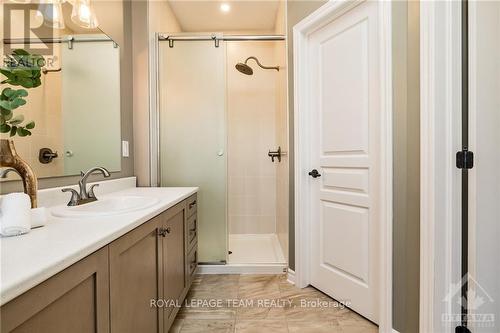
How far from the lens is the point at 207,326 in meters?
1.52

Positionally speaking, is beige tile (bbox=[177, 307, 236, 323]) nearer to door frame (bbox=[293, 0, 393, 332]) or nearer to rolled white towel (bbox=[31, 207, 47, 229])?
door frame (bbox=[293, 0, 393, 332])

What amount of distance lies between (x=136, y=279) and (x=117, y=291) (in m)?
0.13

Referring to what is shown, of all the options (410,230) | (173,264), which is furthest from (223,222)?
(410,230)

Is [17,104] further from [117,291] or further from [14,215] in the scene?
[117,291]

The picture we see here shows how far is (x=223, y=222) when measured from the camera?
228 centimetres

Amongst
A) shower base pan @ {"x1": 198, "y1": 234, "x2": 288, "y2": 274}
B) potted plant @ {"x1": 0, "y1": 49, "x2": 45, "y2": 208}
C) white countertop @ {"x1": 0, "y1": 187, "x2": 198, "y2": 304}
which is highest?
potted plant @ {"x1": 0, "y1": 49, "x2": 45, "y2": 208}

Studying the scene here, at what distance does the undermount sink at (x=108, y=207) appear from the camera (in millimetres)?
967

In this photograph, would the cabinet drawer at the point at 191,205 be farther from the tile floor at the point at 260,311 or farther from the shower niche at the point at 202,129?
the tile floor at the point at 260,311

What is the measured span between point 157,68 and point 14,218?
5.92 feet

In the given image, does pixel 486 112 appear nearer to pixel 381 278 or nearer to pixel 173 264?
pixel 381 278

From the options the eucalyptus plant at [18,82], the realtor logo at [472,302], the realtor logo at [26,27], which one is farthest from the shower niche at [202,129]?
the realtor logo at [472,302]

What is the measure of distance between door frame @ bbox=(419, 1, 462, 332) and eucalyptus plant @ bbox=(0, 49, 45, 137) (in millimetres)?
1653

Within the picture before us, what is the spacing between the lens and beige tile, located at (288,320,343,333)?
4.87 feet

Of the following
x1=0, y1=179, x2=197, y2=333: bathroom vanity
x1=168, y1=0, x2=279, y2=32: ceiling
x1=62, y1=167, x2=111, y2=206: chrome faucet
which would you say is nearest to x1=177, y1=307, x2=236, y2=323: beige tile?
x1=0, y1=179, x2=197, y2=333: bathroom vanity
